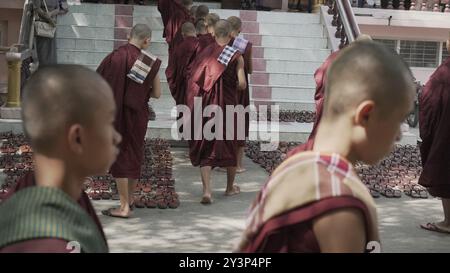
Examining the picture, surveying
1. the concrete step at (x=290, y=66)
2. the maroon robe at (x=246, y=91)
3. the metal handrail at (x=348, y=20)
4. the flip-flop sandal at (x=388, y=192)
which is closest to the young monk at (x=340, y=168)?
the maroon robe at (x=246, y=91)

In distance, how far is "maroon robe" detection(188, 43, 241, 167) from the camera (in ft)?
27.5

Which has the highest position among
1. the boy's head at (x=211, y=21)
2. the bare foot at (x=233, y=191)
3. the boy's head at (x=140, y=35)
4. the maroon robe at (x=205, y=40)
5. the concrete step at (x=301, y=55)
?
the boy's head at (x=140, y=35)

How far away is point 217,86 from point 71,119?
20.2 feet

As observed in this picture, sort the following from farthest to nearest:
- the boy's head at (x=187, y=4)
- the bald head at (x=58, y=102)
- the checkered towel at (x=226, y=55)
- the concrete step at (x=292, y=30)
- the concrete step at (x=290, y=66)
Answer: the concrete step at (x=292, y=30) → the concrete step at (x=290, y=66) → the boy's head at (x=187, y=4) → the checkered towel at (x=226, y=55) → the bald head at (x=58, y=102)

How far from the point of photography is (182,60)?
10156 millimetres

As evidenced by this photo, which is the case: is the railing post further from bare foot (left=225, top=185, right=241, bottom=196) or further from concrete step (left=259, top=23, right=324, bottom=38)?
concrete step (left=259, top=23, right=324, bottom=38)

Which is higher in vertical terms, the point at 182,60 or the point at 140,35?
the point at 140,35

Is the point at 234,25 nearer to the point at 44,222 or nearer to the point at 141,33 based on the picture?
the point at 141,33

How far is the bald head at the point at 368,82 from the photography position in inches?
94.1

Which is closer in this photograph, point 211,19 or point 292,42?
point 211,19

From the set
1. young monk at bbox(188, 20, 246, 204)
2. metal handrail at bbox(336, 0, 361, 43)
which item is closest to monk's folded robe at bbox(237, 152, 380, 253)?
young monk at bbox(188, 20, 246, 204)

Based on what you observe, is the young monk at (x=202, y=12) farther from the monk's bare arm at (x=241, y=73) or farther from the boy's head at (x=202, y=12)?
the monk's bare arm at (x=241, y=73)

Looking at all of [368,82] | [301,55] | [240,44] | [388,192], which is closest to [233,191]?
[240,44]
